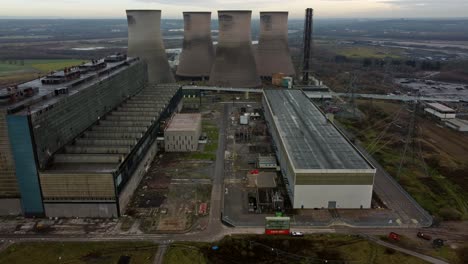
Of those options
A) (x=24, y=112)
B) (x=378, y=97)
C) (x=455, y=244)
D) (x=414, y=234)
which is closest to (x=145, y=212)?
(x=24, y=112)

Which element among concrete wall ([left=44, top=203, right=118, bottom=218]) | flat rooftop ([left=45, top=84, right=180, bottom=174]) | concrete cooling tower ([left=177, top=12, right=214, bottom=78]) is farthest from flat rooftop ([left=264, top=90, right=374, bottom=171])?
concrete cooling tower ([left=177, top=12, right=214, bottom=78])

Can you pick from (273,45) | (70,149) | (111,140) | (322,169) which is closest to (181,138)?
(111,140)

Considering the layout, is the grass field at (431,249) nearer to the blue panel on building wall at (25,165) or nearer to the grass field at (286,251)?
the grass field at (286,251)

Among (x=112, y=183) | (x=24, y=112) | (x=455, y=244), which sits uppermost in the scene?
(x=24, y=112)

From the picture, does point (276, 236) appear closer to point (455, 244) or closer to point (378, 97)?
point (455, 244)

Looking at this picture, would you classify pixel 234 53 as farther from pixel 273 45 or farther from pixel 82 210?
pixel 82 210

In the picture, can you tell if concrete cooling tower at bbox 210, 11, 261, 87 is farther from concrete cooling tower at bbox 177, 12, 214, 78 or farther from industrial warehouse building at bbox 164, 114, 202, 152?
industrial warehouse building at bbox 164, 114, 202, 152
